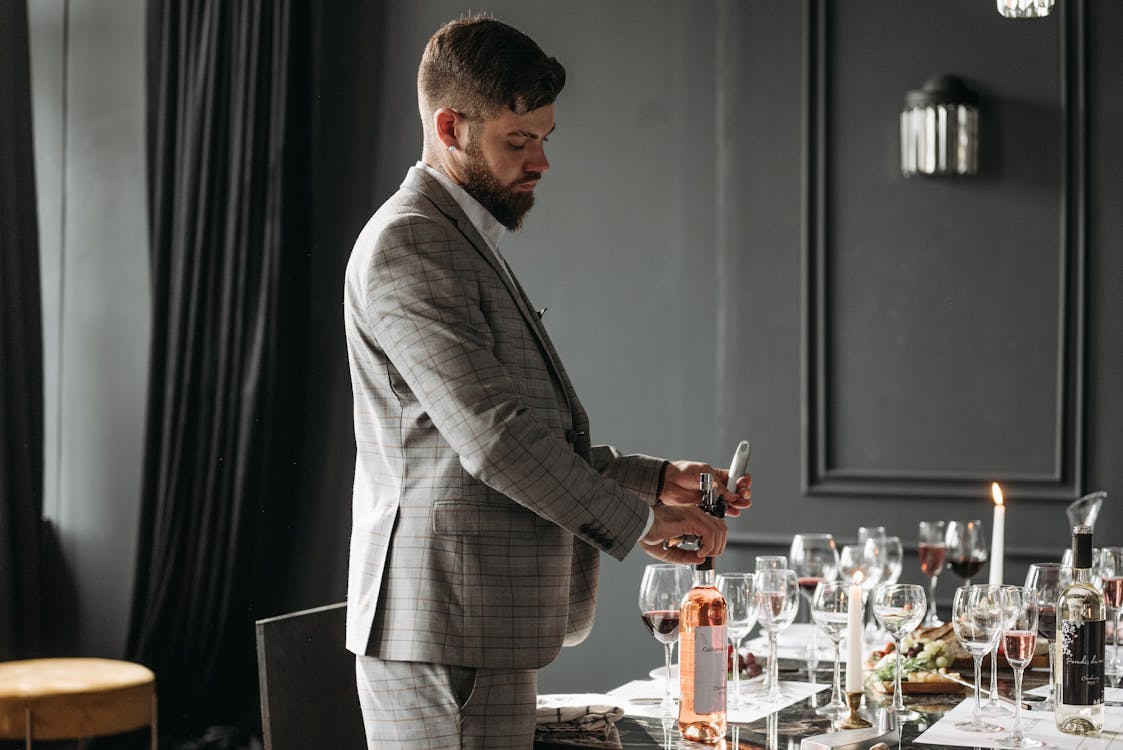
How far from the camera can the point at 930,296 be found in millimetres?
3859

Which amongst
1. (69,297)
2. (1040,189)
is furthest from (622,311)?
(69,297)

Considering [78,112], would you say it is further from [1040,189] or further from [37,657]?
[1040,189]

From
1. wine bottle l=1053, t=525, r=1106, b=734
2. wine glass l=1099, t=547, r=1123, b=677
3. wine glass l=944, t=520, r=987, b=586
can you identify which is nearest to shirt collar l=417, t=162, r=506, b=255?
wine bottle l=1053, t=525, r=1106, b=734

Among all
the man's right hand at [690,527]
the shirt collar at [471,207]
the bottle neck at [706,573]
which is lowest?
the bottle neck at [706,573]

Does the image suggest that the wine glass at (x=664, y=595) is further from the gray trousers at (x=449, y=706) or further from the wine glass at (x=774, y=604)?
the gray trousers at (x=449, y=706)

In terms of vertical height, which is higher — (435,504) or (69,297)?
(69,297)

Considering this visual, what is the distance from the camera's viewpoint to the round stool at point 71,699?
3.06 metres

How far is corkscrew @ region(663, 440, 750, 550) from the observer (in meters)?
1.68

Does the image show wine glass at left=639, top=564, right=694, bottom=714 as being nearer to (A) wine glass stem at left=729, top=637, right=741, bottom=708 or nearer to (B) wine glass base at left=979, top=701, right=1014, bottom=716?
(A) wine glass stem at left=729, top=637, right=741, bottom=708

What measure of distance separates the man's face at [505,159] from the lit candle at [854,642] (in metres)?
0.72

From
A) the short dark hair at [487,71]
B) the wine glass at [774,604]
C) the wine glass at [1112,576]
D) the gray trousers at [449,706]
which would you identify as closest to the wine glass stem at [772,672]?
the wine glass at [774,604]

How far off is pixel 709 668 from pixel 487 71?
2.77 ft

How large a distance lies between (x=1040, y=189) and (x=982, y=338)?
18.4 inches

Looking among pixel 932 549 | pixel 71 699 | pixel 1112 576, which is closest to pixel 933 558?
pixel 932 549
